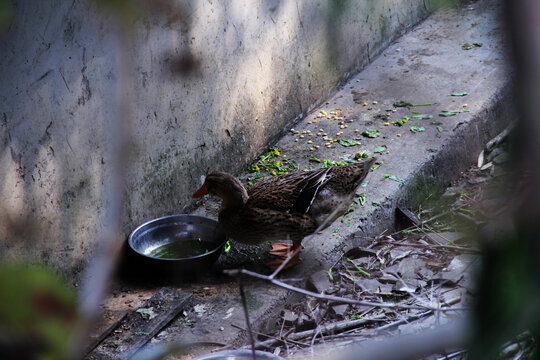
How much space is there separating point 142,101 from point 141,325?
155cm

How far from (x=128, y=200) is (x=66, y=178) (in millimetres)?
599

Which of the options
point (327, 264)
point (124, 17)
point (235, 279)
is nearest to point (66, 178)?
point (235, 279)

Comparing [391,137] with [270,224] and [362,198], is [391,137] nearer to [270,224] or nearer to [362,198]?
[362,198]

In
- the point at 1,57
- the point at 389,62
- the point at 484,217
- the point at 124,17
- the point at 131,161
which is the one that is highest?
the point at 389,62

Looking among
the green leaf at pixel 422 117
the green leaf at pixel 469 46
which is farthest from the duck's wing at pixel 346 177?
the green leaf at pixel 469 46

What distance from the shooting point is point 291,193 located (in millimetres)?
4594

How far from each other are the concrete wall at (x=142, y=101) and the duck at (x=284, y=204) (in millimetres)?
541

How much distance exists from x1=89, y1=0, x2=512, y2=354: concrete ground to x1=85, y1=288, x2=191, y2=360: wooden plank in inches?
2.7

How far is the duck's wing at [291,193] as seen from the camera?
4562 mm

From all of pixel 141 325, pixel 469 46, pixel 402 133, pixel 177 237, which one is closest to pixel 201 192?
→ pixel 177 237

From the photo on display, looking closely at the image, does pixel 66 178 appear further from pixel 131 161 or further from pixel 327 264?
pixel 327 264

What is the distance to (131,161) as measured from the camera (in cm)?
455

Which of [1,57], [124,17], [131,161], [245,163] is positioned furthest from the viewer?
[245,163]

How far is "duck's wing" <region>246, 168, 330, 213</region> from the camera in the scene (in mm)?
4562
